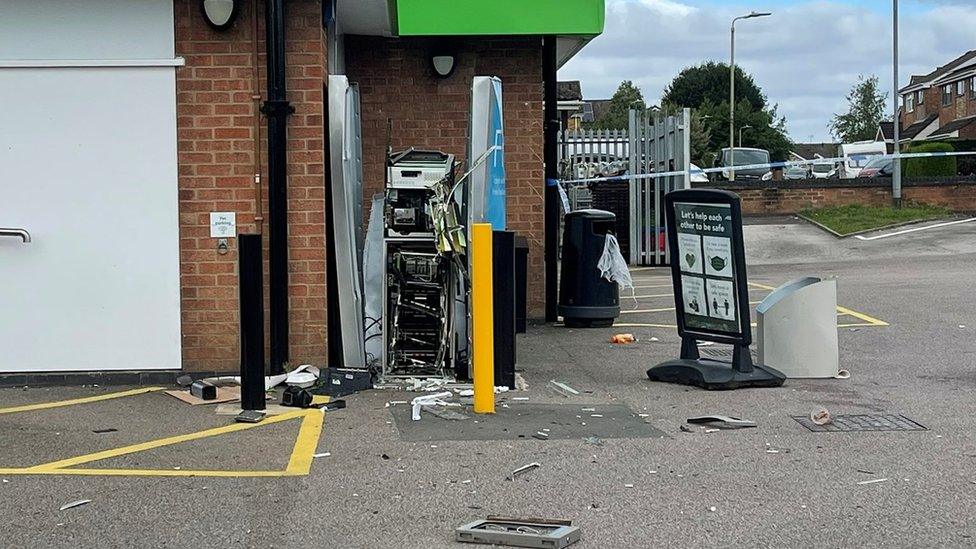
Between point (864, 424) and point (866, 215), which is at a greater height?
point (866, 215)

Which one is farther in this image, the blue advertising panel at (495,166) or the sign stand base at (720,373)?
the blue advertising panel at (495,166)

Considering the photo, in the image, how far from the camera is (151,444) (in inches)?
283

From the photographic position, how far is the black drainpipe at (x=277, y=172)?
916 centimetres

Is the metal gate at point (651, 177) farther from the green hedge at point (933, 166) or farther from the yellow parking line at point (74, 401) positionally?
the green hedge at point (933, 166)

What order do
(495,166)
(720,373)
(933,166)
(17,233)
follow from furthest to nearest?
(933,166)
(495,166)
(17,233)
(720,373)

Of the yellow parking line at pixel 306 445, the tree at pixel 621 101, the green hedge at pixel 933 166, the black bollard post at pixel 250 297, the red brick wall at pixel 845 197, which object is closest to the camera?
the yellow parking line at pixel 306 445

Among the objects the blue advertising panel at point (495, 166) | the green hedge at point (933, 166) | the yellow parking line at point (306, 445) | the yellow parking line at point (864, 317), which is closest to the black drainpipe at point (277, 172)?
the yellow parking line at point (306, 445)

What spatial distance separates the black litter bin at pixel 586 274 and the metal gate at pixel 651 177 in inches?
305

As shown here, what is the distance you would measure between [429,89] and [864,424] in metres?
6.70

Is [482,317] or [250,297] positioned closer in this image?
[250,297]

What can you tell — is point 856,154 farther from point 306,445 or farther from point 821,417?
point 306,445

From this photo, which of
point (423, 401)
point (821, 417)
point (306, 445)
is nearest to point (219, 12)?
point (423, 401)

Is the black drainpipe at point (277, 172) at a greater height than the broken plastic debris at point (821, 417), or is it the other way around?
the black drainpipe at point (277, 172)

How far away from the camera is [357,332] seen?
32.0 ft
